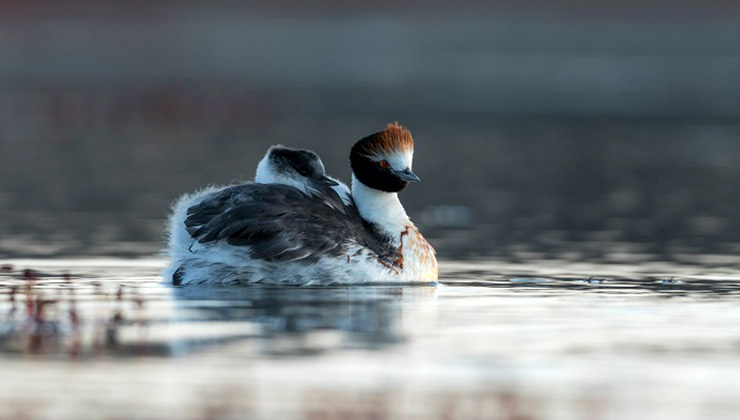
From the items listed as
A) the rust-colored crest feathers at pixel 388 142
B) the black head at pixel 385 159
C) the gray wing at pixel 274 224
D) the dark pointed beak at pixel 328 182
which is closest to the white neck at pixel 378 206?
the black head at pixel 385 159

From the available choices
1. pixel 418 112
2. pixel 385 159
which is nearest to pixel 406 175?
pixel 385 159

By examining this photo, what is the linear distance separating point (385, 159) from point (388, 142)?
0.14 meters

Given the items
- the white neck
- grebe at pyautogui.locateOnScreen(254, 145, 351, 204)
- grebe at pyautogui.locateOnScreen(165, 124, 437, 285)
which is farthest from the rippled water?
grebe at pyautogui.locateOnScreen(254, 145, 351, 204)

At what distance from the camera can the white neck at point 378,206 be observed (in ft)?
40.0

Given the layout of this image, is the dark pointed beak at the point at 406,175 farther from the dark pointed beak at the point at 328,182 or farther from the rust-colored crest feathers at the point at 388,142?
the dark pointed beak at the point at 328,182

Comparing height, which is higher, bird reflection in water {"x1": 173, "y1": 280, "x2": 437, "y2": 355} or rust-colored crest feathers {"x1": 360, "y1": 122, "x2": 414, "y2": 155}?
rust-colored crest feathers {"x1": 360, "y1": 122, "x2": 414, "y2": 155}

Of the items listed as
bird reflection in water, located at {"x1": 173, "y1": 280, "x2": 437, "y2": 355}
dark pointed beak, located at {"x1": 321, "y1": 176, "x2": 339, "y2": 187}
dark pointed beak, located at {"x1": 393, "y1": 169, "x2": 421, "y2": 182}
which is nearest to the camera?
bird reflection in water, located at {"x1": 173, "y1": 280, "x2": 437, "y2": 355}

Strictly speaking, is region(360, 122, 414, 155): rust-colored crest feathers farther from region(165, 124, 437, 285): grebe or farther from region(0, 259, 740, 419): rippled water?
region(0, 259, 740, 419): rippled water

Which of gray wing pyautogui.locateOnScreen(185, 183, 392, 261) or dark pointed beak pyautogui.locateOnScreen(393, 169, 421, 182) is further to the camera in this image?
dark pointed beak pyautogui.locateOnScreen(393, 169, 421, 182)

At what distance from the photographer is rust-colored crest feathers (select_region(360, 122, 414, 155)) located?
12047 millimetres

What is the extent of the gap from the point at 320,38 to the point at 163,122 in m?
29.8

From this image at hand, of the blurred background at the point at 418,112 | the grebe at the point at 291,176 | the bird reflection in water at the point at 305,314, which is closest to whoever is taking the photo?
the bird reflection in water at the point at 305,314

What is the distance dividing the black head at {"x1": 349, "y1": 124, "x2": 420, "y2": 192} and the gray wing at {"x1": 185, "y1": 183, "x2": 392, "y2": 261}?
1.77ft

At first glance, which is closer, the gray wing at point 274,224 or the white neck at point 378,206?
the gray wing at point 274,224
